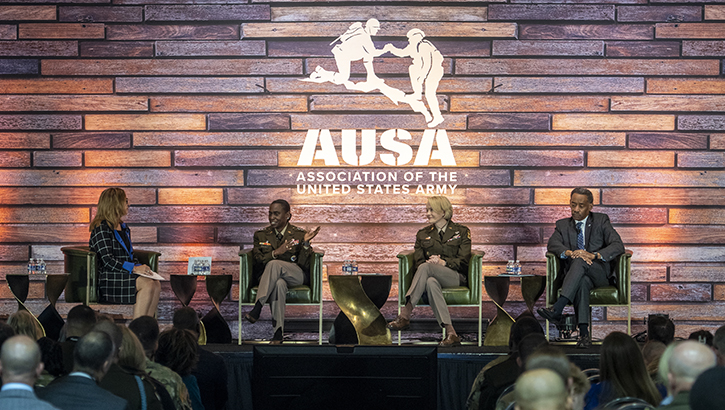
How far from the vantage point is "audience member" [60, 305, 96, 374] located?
3426 millimetres

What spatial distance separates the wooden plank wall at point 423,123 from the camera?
6.77 m

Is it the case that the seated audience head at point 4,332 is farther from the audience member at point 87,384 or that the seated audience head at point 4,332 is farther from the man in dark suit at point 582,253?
the man in dark suit at point 582,253

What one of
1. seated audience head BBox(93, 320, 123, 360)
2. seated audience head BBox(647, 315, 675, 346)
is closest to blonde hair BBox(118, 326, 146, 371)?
seated audience head BBox(93, 320, 123, 360)

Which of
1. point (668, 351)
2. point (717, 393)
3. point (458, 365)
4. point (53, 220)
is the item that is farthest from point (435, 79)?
point (717, 393)

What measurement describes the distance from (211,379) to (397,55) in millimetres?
4002

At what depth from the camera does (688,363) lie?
2.31 metres

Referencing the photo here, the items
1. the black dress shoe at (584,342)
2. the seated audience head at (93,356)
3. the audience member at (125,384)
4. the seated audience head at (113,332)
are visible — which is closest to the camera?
the seated audience head at (93,356)

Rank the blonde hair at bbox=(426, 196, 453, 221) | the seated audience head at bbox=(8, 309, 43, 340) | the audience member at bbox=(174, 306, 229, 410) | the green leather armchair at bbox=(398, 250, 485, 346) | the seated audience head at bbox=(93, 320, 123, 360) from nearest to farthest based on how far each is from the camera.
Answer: the seated audience head at bbox=(93, 320, 123, 360), the audience member at bbox=(174, 306, 229, 410), the seated audience head at bbox=(8, 309, 43, 340), the green leather armchair at bbox=(398, 250, 485, 346), the blonde hair at bbox=(426, 196, 453, 221)

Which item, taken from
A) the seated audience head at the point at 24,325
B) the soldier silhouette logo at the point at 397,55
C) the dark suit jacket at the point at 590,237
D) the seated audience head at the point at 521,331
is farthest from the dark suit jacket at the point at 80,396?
the soldier silhouette logo at the point at 397,55

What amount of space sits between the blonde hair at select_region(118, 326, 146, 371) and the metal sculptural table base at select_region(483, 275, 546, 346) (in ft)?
12.1

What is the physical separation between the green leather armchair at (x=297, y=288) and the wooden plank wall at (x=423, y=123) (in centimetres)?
85

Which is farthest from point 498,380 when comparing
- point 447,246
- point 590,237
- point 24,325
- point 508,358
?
point 590,237

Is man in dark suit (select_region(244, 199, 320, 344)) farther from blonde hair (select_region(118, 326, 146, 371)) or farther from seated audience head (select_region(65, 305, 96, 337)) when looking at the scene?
blonde hair (select_region(118, 326, 146, 371))

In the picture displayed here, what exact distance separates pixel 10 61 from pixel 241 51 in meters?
2.19
